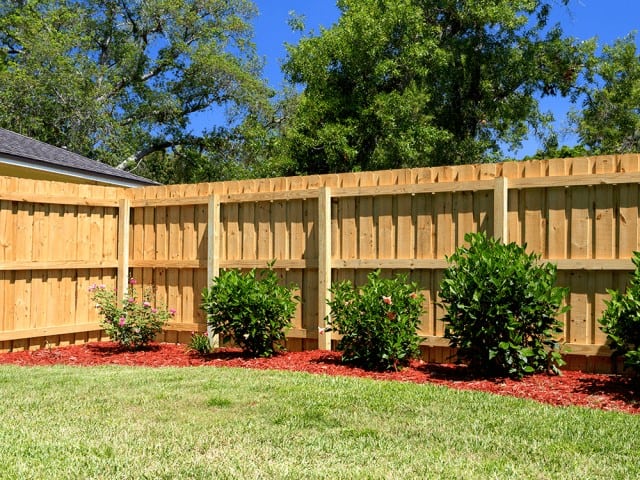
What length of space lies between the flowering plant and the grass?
8.35 ft

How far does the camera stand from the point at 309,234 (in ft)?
26.6

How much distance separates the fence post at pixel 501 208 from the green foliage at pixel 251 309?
2460mm

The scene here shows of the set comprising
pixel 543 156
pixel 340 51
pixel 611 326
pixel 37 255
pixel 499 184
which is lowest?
pixel 611 326

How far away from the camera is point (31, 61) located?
23438 mm

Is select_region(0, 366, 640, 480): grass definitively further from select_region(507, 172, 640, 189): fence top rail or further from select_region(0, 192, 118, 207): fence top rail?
select_region(0, 192, 118, 207): fence top rail

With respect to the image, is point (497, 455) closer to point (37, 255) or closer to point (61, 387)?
point (61, 387)

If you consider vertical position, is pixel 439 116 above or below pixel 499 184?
above

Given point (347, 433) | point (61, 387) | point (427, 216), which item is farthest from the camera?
point (427, 216)

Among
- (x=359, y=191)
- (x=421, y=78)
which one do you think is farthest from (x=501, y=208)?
(x=421, y=78)

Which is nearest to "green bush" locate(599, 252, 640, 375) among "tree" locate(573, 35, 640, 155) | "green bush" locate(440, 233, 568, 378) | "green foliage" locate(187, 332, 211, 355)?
"green bush" locate(440, 233, 568, 378)

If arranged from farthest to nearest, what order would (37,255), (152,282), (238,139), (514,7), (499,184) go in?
(238,139) → (514,7) → (152,282) → (37,255) → (499,184)

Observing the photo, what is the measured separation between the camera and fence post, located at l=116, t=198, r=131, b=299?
379 inches

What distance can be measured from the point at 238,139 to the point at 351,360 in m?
21.7

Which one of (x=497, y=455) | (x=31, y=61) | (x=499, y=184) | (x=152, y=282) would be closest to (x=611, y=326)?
(x=499, y=184)
